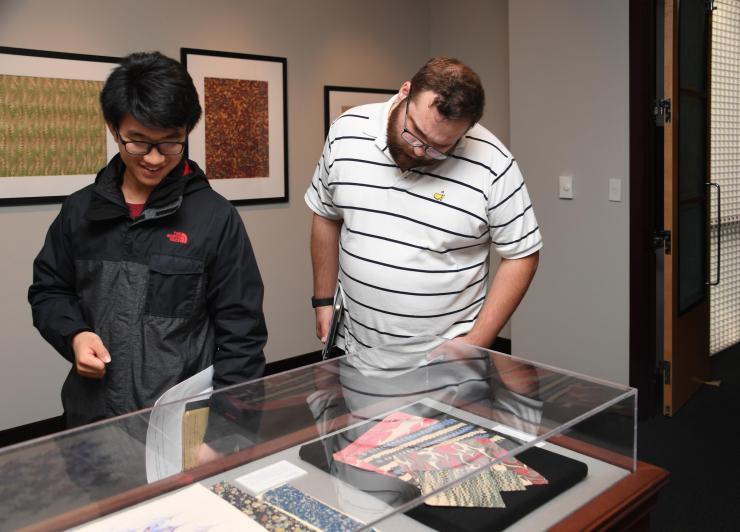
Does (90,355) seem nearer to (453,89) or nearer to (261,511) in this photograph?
(261,511)

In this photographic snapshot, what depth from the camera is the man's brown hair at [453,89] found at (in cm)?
171

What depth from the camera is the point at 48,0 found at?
11.1 feet

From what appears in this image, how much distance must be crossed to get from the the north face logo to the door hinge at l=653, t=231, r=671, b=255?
281cm

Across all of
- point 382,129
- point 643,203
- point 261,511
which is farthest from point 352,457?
point 643,203

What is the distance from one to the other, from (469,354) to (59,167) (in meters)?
2.65

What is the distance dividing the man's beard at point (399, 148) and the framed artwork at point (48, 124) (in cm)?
218

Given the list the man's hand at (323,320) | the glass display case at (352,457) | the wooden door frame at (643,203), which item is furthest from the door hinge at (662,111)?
the glass display case at (352,457)

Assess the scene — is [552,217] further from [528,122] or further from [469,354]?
[469,354]

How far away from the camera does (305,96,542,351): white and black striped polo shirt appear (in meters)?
1.91

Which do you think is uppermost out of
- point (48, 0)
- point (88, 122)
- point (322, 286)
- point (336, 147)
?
point (48, 0)

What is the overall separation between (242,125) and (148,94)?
9.30 feet

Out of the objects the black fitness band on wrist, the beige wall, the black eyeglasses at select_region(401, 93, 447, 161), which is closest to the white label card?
the black eyeglasses at select_region(401, 93, 447, 161)

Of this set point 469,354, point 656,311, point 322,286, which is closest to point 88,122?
point 322,286

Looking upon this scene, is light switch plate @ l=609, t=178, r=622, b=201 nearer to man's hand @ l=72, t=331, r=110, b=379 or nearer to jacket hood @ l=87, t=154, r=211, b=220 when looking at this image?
jacket hood @ l=87, t=154, r=211, b=220
